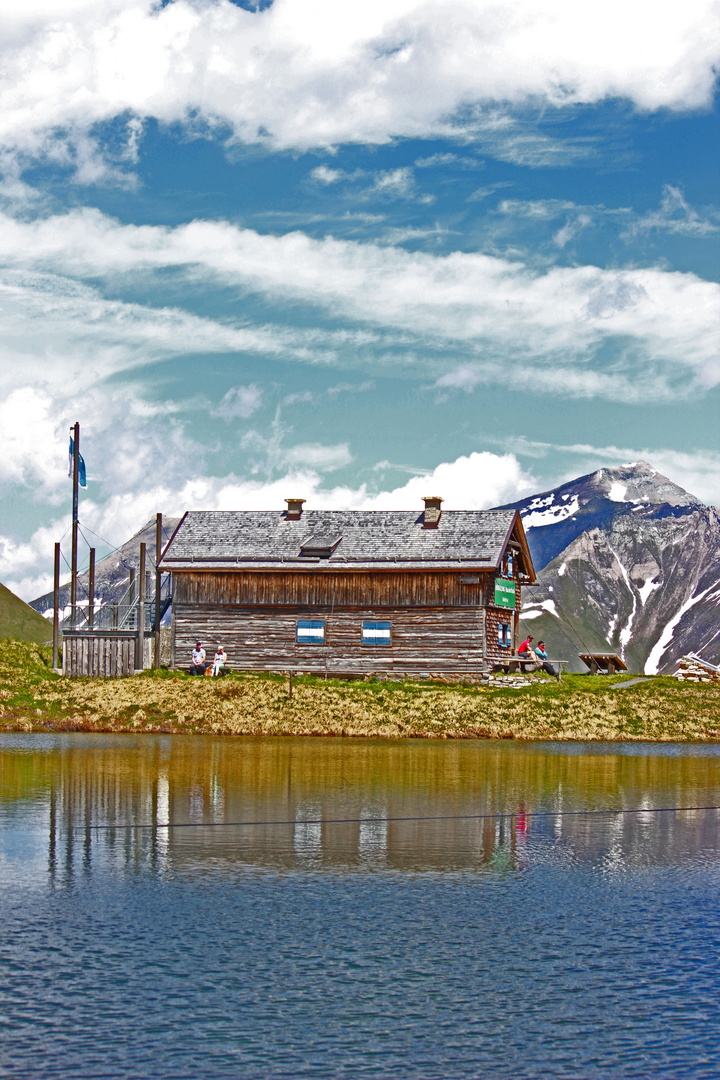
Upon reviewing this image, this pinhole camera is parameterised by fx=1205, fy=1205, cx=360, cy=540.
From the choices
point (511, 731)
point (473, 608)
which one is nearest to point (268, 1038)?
point (511, 731)

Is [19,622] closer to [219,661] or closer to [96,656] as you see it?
[96,656]

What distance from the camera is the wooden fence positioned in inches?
2141

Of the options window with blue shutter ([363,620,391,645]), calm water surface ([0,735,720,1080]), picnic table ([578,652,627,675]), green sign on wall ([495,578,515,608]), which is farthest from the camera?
picnic table ([578,652,627,675])

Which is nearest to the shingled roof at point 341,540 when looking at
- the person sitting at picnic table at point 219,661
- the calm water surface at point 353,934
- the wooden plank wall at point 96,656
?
the person sitting at picnic table at point 219,661

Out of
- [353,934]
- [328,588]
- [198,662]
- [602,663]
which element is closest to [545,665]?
[602,663]

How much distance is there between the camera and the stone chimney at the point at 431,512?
5869 centimetres

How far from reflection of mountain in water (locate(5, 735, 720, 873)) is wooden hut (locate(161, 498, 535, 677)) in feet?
Result: 76.5

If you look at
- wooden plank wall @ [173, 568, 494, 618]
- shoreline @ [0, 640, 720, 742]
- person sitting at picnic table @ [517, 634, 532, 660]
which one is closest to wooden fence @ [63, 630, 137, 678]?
wooden plank wall @ [173, 568, 494, 618]

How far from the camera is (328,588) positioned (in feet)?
188

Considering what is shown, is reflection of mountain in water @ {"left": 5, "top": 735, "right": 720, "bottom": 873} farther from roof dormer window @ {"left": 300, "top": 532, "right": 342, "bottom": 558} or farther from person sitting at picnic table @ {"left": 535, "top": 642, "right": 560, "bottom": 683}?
person sitting at picnic table @ {"left": 535, "top": 642, "right": 560, "bottom": 683}

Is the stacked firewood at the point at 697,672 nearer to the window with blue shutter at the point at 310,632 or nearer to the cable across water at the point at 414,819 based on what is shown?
the window with blue shutter at the point at 310,632

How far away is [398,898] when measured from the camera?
1329 cm

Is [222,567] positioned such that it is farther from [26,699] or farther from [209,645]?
[26,699]

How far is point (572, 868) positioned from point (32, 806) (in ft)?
29.9
